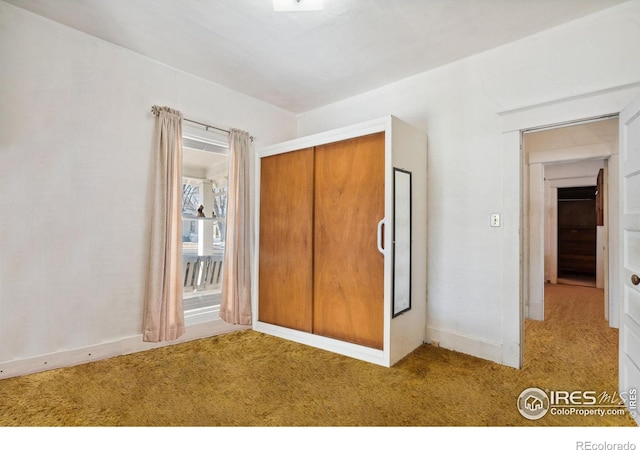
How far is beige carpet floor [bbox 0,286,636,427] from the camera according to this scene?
5.68 ft

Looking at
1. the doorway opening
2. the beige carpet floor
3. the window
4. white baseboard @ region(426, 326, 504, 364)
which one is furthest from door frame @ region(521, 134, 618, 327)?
the window

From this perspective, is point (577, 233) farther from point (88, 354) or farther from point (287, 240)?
point (88, 354)

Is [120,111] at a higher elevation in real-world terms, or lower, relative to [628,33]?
lower

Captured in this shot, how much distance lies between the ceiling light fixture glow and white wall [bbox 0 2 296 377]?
4.54 ft

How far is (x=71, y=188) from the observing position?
2.38 m

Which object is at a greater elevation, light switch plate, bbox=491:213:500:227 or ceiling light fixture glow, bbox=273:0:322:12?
ceiling light fixture glow, bbox=273:0:322:12

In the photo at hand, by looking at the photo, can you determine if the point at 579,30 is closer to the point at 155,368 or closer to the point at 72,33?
the point at 72,33

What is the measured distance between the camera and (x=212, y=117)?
10.4 ft

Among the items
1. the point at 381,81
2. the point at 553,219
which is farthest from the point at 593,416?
the point at 553,219

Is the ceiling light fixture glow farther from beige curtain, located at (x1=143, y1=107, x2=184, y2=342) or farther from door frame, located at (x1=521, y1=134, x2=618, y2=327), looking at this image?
door frame, located at (x1=521, y1=134, x2=618, y2=327)

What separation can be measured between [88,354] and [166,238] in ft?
3.39

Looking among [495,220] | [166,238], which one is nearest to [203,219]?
[166,238]

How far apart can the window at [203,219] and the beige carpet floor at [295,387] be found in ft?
1.60
